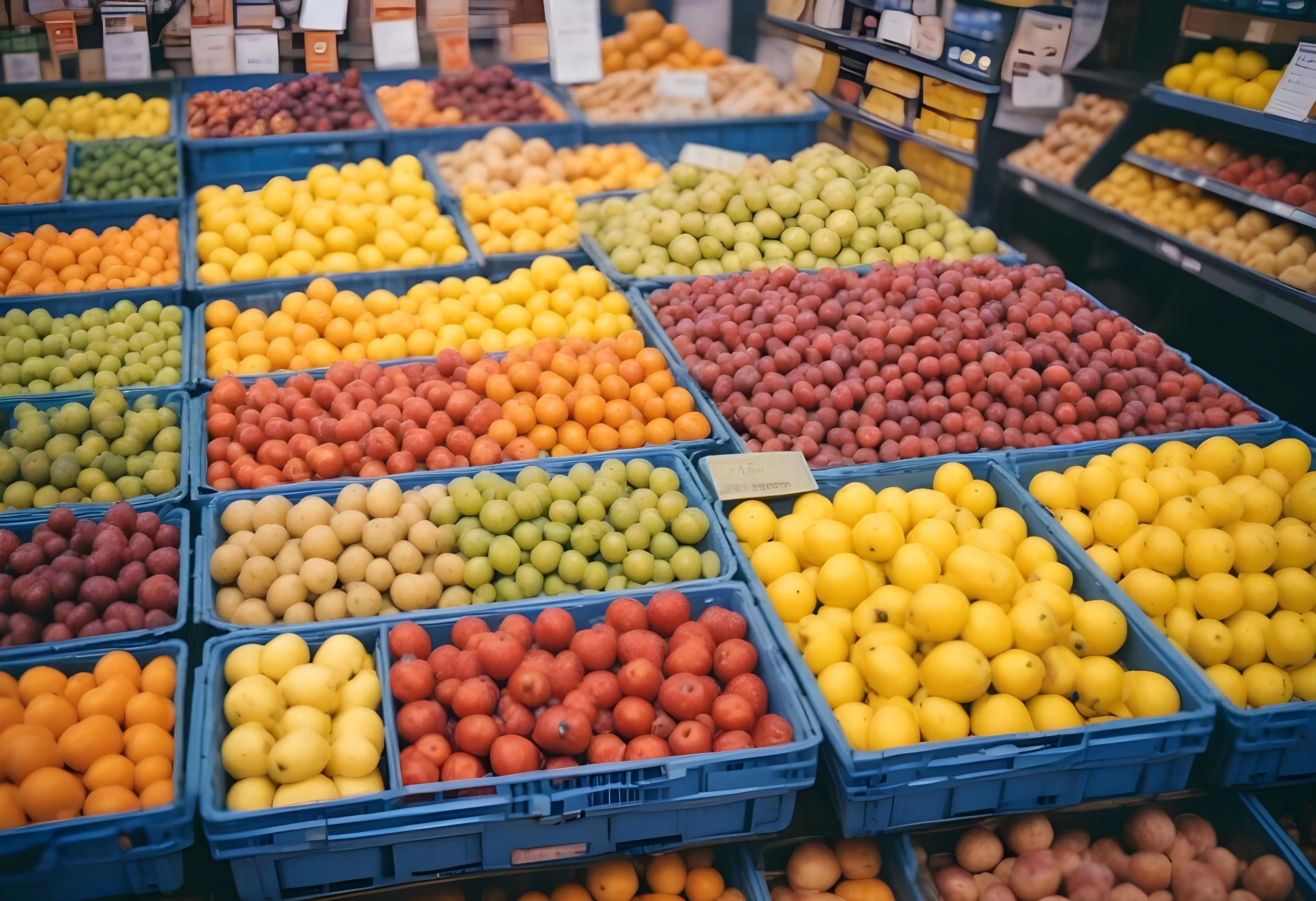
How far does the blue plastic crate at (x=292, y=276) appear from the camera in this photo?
3258mm

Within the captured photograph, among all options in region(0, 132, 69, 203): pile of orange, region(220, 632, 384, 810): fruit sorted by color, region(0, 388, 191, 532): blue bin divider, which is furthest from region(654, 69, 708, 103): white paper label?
region(220, 632, 384, 810): fruit sorted by color

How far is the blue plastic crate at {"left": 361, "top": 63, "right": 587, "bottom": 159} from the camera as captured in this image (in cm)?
435

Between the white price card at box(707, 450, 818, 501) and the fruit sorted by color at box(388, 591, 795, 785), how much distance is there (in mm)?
420

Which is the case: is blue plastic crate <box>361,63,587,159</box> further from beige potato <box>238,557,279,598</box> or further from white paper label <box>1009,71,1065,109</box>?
beige potato <box>238,557,279,598</box>

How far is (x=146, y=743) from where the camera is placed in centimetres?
163

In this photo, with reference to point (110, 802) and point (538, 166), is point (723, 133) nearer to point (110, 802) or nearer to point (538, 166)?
point (538, 166)

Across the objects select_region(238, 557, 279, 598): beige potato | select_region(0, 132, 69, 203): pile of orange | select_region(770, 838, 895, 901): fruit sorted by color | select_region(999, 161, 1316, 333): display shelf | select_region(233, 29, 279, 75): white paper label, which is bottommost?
select_region(770, 838, 895, 901): fruit sorted by color

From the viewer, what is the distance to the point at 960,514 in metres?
2.23

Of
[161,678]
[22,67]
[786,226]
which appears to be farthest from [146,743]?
[22,67]

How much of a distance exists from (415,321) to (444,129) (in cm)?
175

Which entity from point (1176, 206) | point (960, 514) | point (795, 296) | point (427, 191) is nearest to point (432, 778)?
point (960, 514)

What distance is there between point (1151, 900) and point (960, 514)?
851mm

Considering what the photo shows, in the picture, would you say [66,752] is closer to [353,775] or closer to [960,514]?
[353,775]

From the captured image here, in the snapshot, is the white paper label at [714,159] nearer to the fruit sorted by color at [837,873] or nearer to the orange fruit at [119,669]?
the fruit sorted by color at [837,873]
